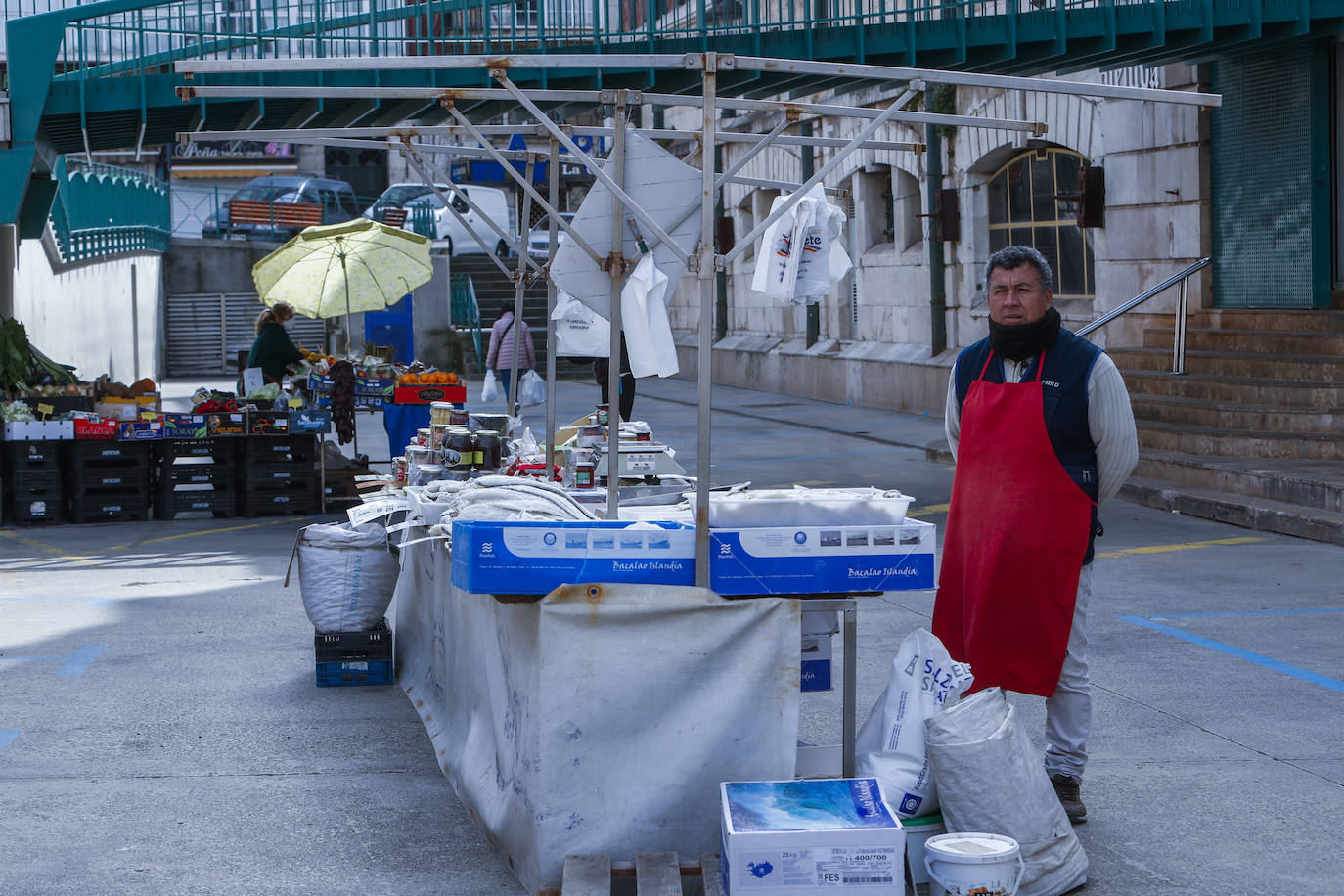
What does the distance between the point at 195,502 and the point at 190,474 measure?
0.76 ft

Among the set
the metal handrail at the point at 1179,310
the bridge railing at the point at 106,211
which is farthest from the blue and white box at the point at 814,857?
the bridge railing at the point at 106,211

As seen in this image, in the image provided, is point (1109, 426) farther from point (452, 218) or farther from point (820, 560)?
point (452, 218)

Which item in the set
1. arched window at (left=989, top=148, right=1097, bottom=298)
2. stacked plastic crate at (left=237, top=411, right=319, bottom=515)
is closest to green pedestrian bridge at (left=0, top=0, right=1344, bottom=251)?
stacked plastic crate at (left=237, top=411, right=319, bottom=515)

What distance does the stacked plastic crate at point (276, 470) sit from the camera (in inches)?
501

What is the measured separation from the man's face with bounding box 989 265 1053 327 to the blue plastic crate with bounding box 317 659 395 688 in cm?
366

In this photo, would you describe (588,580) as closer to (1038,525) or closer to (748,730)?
(748,730)

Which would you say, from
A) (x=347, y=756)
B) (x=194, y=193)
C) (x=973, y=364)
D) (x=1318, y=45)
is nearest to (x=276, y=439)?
(x=347, y=756)

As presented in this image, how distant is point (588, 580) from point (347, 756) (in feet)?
6.59

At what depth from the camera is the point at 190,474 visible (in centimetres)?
1277

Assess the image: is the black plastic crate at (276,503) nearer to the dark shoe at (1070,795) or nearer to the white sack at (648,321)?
the white sack at (648,321)

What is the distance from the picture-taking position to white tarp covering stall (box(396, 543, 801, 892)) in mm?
4559

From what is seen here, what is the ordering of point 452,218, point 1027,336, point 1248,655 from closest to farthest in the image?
point 1027,336
point 1248,655
point 452,218

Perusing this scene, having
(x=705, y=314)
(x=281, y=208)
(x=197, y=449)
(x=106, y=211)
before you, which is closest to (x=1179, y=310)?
(x=197, y=449)

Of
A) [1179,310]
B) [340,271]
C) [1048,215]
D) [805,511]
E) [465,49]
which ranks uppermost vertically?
[465,49]
